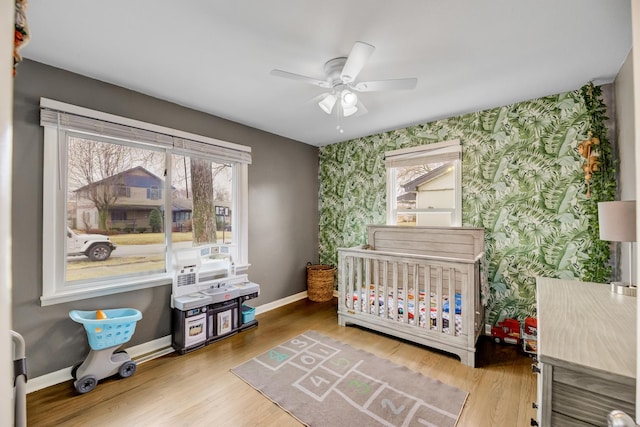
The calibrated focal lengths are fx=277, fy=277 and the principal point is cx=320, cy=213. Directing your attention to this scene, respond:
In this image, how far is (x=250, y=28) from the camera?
1674 millimetres

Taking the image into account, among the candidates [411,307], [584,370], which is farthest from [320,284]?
[584,370]

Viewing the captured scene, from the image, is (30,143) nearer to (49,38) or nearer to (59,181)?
(59,181)

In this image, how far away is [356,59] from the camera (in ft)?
5.45

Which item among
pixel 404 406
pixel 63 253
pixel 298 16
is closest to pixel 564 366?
pixel 404 406

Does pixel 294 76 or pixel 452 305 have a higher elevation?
pixel 294 76

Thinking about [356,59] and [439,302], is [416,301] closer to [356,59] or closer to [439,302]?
[439,302]

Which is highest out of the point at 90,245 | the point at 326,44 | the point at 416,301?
the point at 326,44

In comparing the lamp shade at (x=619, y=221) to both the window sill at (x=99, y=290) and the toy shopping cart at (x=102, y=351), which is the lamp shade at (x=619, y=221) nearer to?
the toy shopping cart at (x=102, y=351)

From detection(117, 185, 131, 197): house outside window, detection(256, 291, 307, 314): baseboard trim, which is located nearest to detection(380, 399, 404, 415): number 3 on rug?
detection(256, 291, 307, 314): baseboard trim

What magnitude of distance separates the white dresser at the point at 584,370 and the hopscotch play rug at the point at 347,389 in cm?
99

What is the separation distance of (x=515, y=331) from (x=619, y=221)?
1607mm

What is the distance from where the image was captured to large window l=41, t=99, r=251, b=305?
2.12 meters

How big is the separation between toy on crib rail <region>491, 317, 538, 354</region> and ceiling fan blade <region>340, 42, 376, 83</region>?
2715 millimetres

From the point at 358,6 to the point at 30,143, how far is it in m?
2.44
